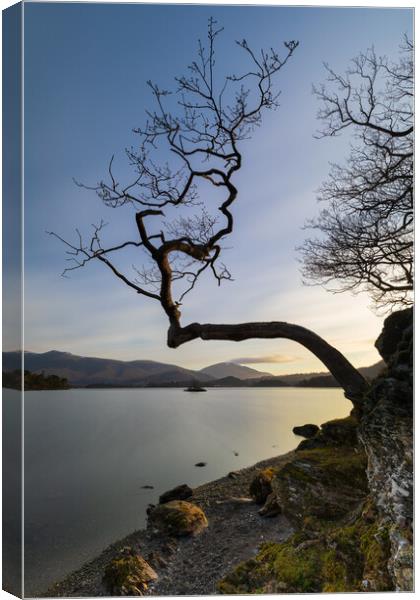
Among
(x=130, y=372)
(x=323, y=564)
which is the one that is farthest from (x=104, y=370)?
(x=323, y=564)

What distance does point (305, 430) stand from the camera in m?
7.25

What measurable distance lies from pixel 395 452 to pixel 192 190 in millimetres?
3334

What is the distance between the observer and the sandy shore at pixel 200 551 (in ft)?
12.4

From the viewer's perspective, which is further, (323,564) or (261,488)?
(261,488)

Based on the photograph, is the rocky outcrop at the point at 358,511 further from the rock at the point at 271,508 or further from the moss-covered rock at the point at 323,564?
the rock at the point at 271,508

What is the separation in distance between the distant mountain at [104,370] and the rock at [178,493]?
1570 millimetres

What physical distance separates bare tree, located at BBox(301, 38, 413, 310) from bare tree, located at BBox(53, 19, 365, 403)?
0.71m

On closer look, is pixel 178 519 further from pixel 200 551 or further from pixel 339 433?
pixel 339 433

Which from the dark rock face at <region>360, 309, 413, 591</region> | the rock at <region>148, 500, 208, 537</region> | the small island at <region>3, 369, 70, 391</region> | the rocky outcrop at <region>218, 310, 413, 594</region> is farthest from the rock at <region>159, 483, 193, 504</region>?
the dark rock face at <region>360, 309, 413, 591</region>

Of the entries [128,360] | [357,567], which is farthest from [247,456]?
[357,567]

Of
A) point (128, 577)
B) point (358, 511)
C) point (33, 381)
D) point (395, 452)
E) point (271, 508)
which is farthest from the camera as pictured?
point (271, 508)

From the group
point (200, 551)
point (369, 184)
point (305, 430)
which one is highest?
point (369, 184)

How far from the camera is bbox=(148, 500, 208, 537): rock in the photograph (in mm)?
4801

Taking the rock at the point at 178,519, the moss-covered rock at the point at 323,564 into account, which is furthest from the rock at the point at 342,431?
the rock at the point at 178,519
